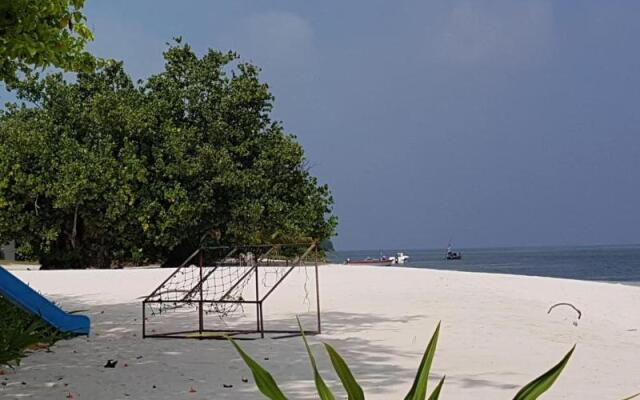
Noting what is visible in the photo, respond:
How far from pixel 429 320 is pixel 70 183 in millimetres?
19404

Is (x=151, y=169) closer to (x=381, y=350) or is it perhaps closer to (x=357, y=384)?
(x=381, y=350)

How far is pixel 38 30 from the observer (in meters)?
8.10

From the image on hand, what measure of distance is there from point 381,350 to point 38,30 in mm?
4648

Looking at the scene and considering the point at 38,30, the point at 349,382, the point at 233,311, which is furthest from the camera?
the point at 233,311

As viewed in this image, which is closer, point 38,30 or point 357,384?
point 357,384

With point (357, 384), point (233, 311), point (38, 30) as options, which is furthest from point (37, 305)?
point (357, 384)

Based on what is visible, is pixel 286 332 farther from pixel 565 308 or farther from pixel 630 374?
pixel 565 308

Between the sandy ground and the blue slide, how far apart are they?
0.24m

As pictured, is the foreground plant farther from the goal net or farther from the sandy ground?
the goal net

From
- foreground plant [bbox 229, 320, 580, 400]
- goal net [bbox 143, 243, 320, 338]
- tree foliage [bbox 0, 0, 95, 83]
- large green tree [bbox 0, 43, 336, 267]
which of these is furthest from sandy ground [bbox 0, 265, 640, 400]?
large green tree [bbox 0, 43, 336, 267]

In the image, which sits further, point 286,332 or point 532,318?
point 532,318

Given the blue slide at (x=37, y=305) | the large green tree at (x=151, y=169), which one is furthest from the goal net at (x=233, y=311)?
the large green tree at (x=151, y=169)

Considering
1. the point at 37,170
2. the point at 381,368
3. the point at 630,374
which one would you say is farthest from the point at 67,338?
the point at 37,170

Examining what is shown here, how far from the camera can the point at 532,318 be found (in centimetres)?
1219
